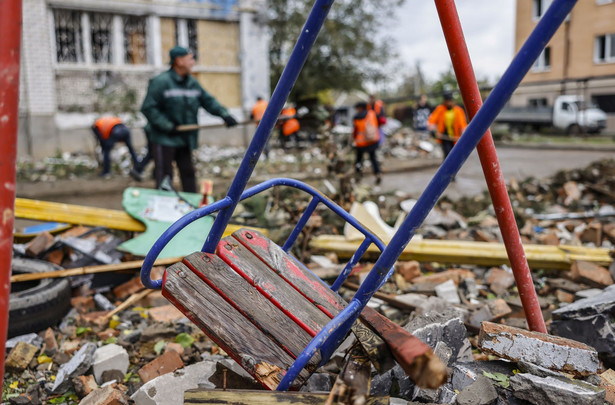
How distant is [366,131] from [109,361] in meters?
7.68

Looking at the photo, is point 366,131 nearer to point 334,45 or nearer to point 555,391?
point 555,391

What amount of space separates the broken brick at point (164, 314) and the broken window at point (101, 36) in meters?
12.3

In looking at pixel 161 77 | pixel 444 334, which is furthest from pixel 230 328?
pixel 161 77

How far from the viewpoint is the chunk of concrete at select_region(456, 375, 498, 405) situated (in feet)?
Result: 6.04

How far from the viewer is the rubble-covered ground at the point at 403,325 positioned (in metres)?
2.00

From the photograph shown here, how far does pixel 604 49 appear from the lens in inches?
1089

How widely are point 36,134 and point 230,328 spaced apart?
13.1 meters

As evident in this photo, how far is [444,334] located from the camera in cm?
229

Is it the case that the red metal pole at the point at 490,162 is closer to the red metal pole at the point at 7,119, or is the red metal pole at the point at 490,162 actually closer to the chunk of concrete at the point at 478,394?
the chunk of concrete at the point at 478,394

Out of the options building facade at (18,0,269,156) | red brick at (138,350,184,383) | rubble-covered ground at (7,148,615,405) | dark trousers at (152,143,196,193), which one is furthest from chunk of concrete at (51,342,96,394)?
building facade at (18,0,269,156)

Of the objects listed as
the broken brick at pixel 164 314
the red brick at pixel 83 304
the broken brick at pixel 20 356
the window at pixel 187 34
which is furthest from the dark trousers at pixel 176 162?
the window at pixel 187 34

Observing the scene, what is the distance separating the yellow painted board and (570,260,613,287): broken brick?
2.36 m

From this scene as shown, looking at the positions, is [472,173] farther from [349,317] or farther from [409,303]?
[349,317]

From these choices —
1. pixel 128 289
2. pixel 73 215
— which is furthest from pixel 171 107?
pixel 128 289
